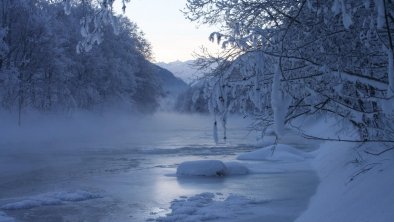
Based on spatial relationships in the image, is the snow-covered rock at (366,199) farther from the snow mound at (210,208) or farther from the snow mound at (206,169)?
the snow mound at (206,169)

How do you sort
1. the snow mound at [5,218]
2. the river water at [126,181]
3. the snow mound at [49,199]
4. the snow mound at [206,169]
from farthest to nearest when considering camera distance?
the snow mound at [206,169]
the snow mound at [49,199]
the river water at [126,181]
the snow mound at [5,218]

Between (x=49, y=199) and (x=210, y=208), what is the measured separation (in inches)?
158

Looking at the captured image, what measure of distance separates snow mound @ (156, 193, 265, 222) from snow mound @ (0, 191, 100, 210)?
2.42 metres

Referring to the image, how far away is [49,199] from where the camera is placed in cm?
1195

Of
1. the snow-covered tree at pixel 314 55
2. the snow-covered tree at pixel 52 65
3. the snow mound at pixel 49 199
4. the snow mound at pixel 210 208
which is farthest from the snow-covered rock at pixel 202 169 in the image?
the snow-covered tree at pixel 52 65

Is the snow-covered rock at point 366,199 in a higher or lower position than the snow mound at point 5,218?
higher

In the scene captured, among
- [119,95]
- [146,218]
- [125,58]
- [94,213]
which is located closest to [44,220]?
[94,213]

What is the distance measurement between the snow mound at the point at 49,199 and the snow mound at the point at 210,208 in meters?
2.42

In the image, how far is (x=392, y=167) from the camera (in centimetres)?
703

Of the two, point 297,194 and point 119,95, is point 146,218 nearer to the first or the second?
point 297,194

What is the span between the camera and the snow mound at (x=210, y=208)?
400 inches

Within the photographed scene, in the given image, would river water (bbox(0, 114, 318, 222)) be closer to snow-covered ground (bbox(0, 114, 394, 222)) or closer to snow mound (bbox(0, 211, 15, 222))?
snow-covered ground (bbox(0, 114, 394, 222))

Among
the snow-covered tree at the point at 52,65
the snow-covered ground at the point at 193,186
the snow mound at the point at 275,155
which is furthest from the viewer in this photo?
the snow-covered tree at the point at 52,65

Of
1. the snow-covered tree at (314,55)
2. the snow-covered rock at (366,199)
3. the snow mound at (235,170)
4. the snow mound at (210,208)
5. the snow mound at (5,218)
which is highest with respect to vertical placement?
the snow-covered tree at (314,55)
